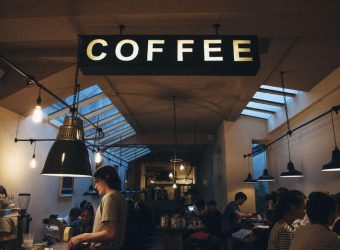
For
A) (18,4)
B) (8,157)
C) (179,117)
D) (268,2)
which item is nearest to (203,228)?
(179,117)

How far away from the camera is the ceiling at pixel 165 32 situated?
10.1 ft

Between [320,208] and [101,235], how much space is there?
1.86 m

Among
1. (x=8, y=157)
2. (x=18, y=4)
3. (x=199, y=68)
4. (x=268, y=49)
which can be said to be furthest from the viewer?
(x=8, y=157)

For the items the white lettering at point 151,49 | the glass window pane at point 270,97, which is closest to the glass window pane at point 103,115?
the glass window pane at point 270,97

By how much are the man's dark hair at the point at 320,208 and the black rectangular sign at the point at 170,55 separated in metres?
1.20

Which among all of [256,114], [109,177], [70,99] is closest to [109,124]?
[70,99]

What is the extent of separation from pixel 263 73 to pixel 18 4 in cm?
378

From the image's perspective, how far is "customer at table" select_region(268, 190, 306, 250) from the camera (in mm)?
2516

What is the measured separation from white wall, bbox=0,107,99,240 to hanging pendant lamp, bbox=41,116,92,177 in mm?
3322

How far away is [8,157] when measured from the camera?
18.3 feet

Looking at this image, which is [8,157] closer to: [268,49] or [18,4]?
[18,4]

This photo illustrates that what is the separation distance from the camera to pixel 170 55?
269cm

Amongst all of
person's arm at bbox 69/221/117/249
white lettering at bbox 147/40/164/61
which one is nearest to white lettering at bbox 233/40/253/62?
white lettering at bbox 147/40/164/61

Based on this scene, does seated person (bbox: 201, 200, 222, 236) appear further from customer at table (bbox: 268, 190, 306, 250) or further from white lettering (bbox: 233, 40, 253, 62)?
white lettering (bbox: 233, 40, 253, 62)
